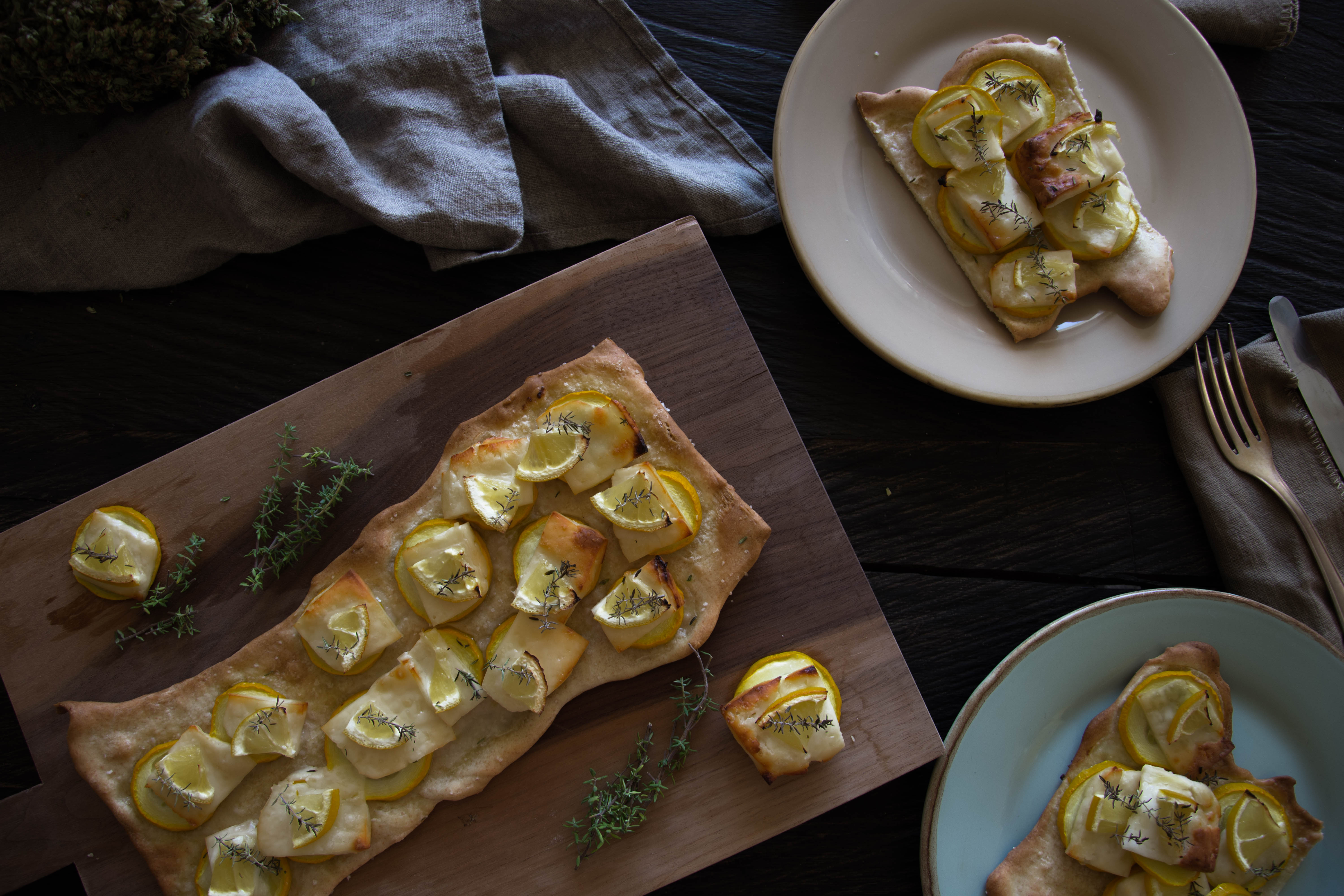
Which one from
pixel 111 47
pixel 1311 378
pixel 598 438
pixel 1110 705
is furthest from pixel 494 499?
pixel 1311 378

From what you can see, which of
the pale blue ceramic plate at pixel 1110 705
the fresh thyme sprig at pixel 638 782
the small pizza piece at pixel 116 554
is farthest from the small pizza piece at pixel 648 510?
the small pizza piece at pixel 116 554

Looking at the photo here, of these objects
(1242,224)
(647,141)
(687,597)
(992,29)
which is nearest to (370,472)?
(687,597)

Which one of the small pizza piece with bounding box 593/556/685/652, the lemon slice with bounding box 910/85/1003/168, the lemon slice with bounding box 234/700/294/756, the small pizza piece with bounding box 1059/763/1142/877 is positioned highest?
the lemon slice with bounding box 910/85/1003/168

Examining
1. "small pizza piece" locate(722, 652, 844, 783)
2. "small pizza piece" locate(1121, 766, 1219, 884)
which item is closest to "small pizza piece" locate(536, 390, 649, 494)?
"small pizza piece" locate(722, 652, 844, 783)

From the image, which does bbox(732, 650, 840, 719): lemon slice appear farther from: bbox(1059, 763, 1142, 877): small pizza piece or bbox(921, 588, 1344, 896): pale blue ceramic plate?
bbox(1059, 763, 1142, 877): small pizza piece

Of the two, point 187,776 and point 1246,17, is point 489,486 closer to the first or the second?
point 187,776

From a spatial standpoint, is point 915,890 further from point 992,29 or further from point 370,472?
point 992,29

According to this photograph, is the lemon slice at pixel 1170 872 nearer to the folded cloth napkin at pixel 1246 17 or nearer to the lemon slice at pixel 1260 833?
the lemon slice at pixel 1260 833
